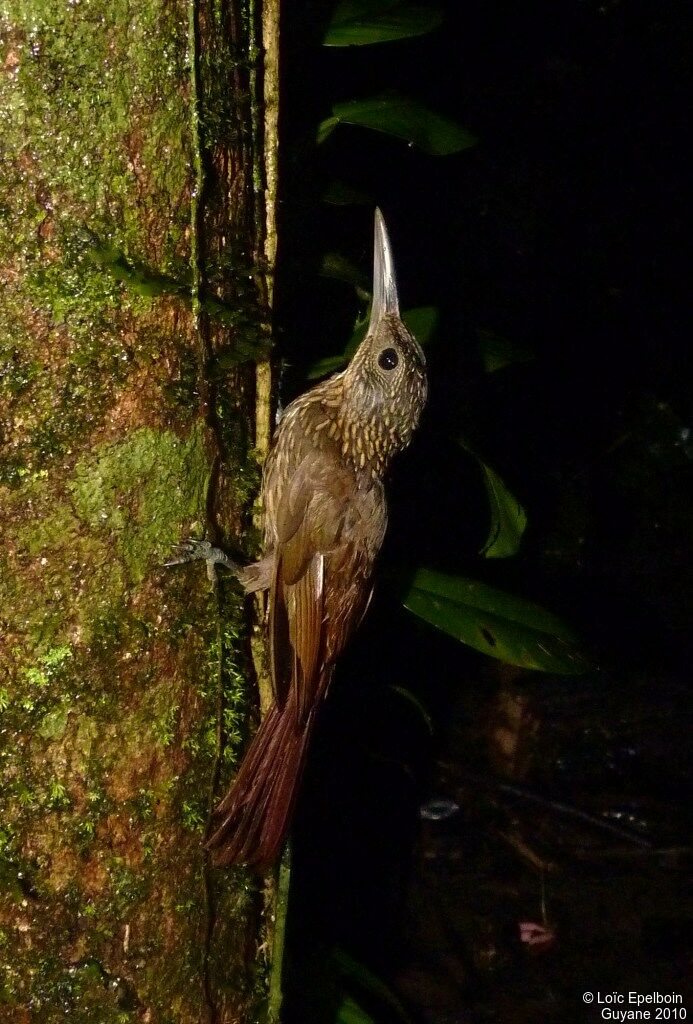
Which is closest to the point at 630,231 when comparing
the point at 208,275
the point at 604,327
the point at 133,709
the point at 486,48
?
the point at 604,327

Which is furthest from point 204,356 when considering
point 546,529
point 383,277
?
point 546,529

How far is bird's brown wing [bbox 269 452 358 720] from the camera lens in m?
2.03

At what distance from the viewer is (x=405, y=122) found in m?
1.99

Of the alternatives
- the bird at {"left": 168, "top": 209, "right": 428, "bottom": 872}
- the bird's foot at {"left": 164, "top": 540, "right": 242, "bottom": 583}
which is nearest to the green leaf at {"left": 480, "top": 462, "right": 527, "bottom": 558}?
the bird at {"left": 168, "top": 209, "right": 428, "bottom": 872}

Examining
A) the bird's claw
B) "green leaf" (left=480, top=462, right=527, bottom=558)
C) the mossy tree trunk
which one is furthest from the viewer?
"green leaf" (left=480, top=462, right=527, bottom=558)

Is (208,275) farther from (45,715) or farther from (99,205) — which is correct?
(45,715)

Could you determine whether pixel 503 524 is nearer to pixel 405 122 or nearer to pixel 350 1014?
pixel 405 122

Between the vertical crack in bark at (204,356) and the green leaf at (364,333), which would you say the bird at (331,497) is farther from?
the vertical crack in bark at (204,356)

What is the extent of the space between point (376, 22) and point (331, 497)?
3.48 feet

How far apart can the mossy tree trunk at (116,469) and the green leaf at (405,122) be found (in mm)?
494

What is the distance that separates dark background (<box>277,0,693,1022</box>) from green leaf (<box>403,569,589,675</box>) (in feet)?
3.35

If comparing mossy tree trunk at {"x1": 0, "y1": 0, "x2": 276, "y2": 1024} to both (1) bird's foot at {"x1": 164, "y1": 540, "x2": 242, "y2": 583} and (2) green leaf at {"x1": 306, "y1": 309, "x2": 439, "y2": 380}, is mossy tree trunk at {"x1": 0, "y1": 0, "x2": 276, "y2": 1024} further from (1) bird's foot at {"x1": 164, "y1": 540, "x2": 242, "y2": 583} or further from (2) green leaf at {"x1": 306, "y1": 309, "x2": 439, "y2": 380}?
(2) green leaf at {"x1": 306, "y1": 309, "x2": 439, "y2": 380}

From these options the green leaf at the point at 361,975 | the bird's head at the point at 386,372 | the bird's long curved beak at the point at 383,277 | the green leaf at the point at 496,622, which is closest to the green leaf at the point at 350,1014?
the green leaf at the point at 361,975

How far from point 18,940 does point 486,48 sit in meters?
3.68
